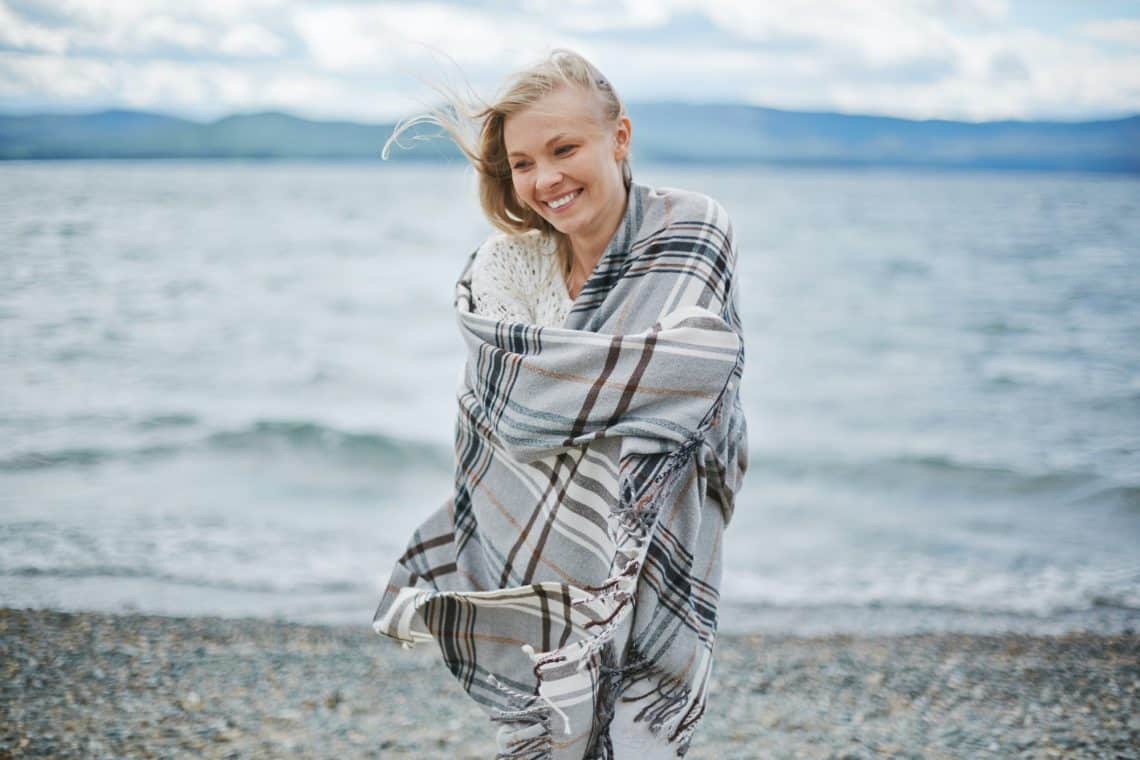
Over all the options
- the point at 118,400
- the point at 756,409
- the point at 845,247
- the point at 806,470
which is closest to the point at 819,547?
the point at 806,470

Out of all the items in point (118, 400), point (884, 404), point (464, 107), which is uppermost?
point (464, 107)

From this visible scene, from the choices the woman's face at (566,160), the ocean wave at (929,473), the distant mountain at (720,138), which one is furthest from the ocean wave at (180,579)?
the distant mountain at (720,138)

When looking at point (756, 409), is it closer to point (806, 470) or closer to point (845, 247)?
point (806, 470)

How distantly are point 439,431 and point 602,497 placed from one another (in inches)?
317

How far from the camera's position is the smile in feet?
7.11

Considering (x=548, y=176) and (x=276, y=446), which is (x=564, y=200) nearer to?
(x=548, y=176)

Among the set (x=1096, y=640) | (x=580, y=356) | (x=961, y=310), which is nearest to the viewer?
(x=580, y=356)

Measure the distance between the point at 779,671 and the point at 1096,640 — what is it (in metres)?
1.80

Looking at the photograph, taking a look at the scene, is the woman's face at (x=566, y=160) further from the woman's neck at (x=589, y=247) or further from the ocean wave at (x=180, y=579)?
the ocean wave at (x=180, y=579)

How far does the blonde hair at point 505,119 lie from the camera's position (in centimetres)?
214

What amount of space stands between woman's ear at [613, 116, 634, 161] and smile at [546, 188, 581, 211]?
169 mm

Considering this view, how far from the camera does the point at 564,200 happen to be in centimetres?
217

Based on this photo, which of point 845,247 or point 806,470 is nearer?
point 806,470

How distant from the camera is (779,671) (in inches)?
182
